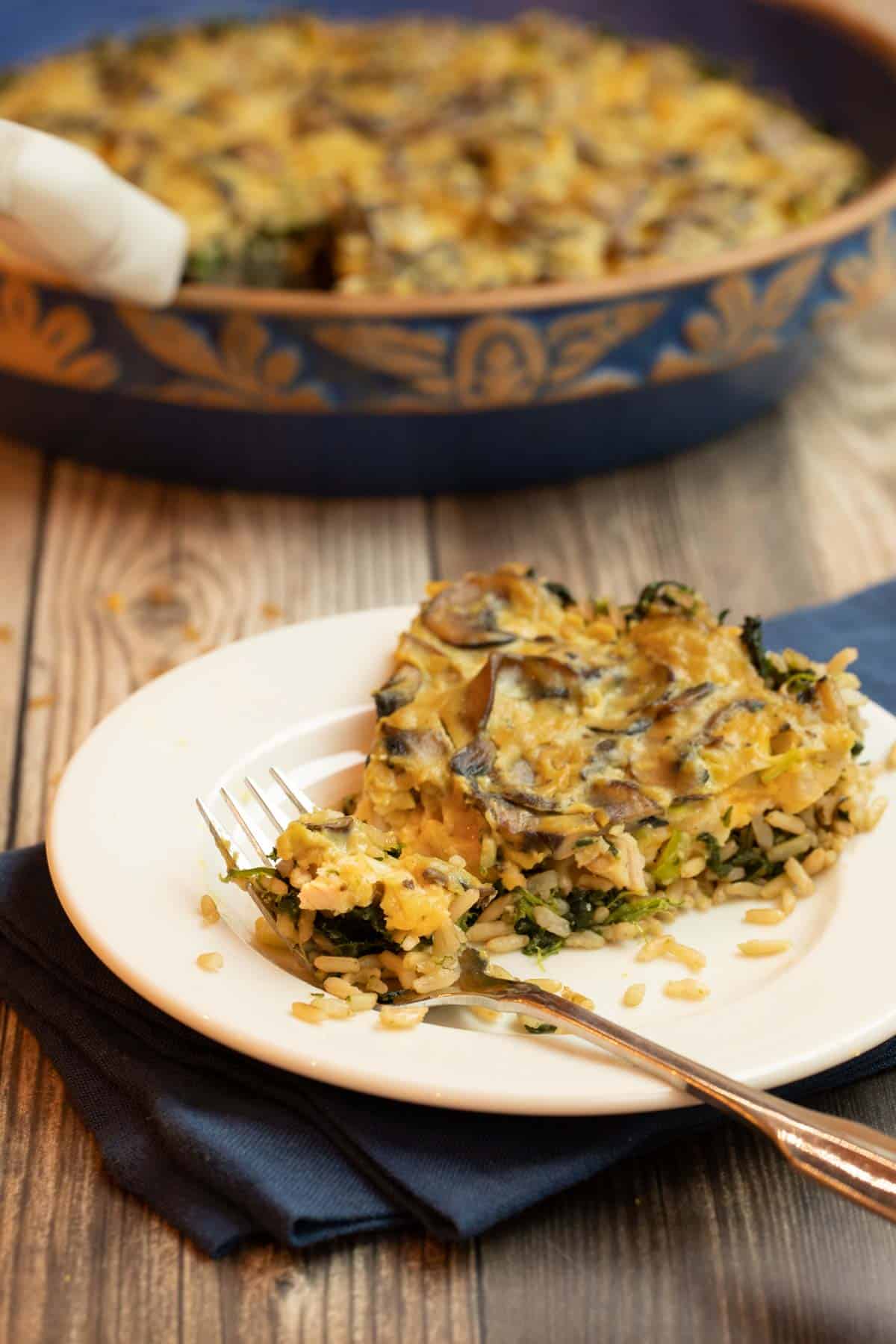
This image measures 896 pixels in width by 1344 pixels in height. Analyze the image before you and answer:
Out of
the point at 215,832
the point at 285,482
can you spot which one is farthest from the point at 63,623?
the point at 215,832

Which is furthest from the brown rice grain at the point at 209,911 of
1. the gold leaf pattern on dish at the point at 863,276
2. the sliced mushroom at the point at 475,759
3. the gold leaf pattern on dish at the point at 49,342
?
→ the gold leaf pattern on dish at the point at 863,276

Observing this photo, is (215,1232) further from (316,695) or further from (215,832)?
(316,695)

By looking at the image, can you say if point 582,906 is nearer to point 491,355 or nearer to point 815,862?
point 815,862

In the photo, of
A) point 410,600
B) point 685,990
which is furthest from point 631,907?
point 410,600

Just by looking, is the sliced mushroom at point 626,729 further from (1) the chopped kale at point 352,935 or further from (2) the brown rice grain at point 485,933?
(1) the chopped kale at point 352,935

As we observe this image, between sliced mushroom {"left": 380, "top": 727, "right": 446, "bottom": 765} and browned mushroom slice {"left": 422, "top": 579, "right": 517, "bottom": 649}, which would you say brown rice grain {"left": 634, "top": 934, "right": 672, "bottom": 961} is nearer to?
sliced mushroom {"left": 380, "top": 727, "right": 446, "bottom": 765}
